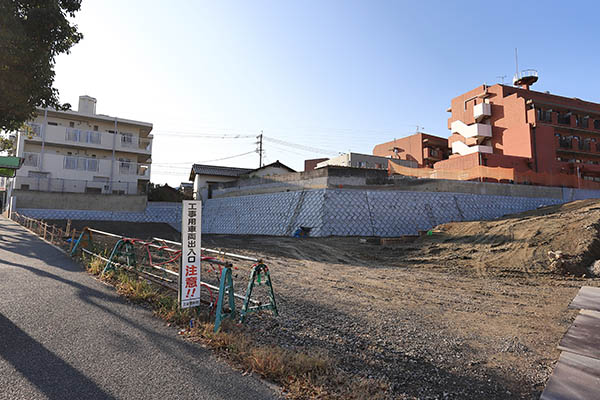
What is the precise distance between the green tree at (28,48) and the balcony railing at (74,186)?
56.0 feet

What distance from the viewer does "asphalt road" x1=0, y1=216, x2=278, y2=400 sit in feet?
9.13

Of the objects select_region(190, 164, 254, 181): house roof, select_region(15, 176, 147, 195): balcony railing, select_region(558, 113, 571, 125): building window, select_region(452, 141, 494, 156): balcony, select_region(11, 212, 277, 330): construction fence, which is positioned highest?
select_region(558, 113, 571, 125): building window

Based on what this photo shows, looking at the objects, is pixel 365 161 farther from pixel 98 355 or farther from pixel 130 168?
pixel 98 355

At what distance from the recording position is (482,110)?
104ft

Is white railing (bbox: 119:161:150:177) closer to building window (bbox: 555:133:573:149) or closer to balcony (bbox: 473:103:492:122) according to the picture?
balcony (bbox: 473:103:492:122)

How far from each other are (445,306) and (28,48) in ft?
39.3

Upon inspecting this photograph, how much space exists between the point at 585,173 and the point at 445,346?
3754cm

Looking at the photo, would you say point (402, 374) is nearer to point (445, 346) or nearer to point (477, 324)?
point (445, 346)

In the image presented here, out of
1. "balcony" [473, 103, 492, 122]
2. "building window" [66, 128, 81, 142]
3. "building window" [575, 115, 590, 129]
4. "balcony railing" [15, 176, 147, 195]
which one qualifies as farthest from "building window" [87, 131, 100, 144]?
"building window" [575, 115, 590, 129]

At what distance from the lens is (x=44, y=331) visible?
13.3 feet

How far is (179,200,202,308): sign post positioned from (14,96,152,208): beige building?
24861mm

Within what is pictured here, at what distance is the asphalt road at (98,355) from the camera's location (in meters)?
2.78

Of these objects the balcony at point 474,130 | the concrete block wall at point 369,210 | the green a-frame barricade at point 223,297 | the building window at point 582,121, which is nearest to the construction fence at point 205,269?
the green a-frame barricade at point 223,297

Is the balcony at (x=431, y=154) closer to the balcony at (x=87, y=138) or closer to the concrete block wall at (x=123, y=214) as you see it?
the concrete block wall at (x=123, y=214)
